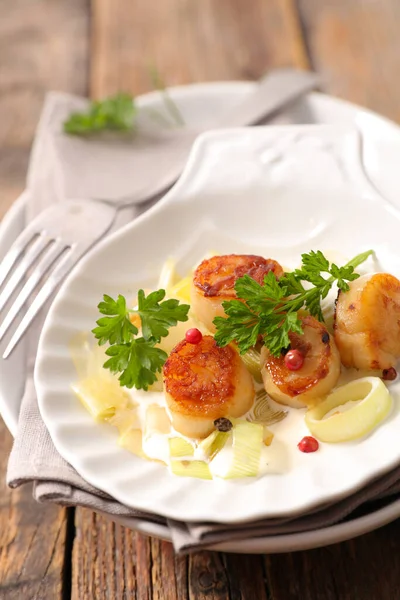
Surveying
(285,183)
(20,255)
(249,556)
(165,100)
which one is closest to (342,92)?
(165,100)

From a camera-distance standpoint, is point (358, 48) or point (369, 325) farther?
point (358, 48)

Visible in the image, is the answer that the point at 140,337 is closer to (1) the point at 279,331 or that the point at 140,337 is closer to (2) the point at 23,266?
(1) the point at 279,331

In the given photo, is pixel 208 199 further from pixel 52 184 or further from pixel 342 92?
pixel 342 92

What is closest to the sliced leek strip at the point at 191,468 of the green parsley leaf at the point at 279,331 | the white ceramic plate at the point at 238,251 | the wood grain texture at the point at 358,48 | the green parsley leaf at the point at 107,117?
the white ceramic plate at the point at 238,251

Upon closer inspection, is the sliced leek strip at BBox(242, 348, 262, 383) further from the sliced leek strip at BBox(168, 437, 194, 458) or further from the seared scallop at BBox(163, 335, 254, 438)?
the sliced leek strip at BBox(168, 437, 194, 458)

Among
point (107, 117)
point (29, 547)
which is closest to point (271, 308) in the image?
point (29, 547)

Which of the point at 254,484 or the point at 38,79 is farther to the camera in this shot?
the point at 38,79

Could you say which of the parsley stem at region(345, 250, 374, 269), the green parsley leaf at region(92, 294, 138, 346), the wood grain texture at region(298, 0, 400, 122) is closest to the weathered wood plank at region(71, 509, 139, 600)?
the green parsley leaf at region(92, 294, 138, 346)
